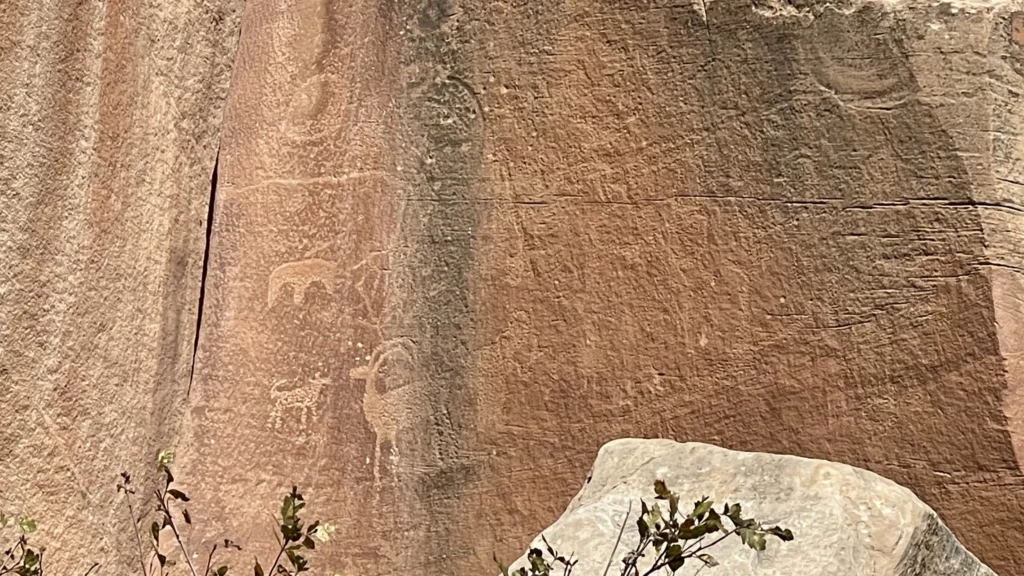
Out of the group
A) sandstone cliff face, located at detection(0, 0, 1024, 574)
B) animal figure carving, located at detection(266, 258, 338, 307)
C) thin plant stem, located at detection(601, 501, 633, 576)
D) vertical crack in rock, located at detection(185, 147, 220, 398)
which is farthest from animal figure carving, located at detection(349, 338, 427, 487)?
thin plant stem, located at detection(601, 501, 633, 576)

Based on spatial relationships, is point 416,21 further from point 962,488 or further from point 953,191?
point 962,488

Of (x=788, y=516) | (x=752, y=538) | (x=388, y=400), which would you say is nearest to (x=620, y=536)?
(x=788, y=516)

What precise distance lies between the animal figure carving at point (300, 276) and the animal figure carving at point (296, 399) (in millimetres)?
191

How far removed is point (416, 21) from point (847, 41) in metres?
0.96

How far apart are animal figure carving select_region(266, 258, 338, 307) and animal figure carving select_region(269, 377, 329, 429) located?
0.63ft

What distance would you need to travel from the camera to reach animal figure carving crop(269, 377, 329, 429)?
308 cm

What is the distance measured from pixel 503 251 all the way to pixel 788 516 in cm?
93

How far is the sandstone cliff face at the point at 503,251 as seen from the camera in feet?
9.05

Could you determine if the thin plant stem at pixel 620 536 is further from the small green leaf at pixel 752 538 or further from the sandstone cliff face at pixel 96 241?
the sandstone cliff face at pixel 96 241

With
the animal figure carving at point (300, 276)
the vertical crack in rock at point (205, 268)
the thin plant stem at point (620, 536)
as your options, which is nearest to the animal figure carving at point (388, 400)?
the animal figure carving at point (300, 276)

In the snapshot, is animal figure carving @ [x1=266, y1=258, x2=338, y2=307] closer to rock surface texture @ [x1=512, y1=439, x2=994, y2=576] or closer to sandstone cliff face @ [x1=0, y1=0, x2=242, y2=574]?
sandstone cliff face @ [x1=0, y1=0, x2=242, y2=574]

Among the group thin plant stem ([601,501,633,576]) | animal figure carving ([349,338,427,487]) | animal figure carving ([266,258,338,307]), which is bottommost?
thin plant stem ([601,501,633,576])

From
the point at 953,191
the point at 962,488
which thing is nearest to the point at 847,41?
the point at 953,191

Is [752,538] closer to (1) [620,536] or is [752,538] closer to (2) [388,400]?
(1) [620,536]
